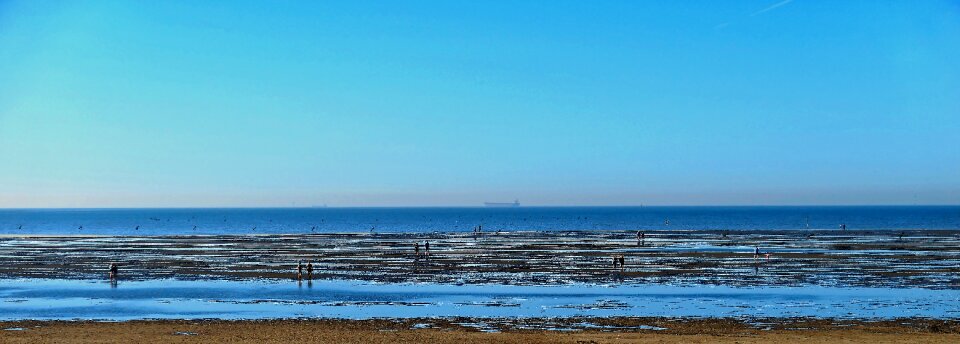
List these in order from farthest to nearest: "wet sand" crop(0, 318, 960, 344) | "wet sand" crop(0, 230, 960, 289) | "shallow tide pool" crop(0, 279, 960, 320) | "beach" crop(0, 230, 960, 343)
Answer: "wet sand" crop(0, 230, 960, 289) < "shallow tide pool" crop(0, 279, 960, 320) < "beach" crop(0, 230, 960, 343) < "wet sand" crop(0, 318, 960, 344)

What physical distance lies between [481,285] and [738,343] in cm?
2087

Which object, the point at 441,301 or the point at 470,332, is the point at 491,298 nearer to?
the point at 441,301

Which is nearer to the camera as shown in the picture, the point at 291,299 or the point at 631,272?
the point at 291,299

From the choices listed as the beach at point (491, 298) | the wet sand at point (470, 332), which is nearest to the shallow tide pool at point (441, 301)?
the beach at point (491, 298)

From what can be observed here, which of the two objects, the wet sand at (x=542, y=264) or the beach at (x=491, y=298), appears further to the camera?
the wet sand at (x=542, y=264)

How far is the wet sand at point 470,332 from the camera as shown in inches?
1044

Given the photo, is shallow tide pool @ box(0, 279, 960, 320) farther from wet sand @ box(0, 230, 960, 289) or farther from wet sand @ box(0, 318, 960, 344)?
wet sand @ box(0, 230, 960, 289)

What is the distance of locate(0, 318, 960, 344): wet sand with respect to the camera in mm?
26516

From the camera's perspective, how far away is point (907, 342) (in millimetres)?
25875

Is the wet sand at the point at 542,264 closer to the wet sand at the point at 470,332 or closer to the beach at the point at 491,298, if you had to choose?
the beach at the point at 491,298

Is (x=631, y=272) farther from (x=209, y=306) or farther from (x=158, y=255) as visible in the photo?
(x=158, y=255)

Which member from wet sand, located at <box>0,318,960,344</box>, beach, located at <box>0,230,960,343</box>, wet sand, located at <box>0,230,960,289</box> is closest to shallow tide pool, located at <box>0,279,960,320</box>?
beach, located at <box>0,230,960,343</box>

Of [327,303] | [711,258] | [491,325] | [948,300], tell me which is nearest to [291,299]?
[327,303]

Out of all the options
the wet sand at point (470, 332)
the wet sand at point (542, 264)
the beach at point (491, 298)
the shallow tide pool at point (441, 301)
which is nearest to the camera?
the wet sand at point (470, 332)
